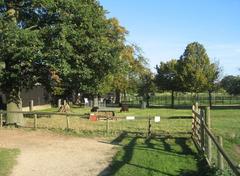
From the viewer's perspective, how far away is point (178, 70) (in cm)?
6500

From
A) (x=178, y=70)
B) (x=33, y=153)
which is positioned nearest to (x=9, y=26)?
(x=33, y=153)

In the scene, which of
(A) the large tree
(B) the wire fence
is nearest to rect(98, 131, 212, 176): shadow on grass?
(A) the large tree

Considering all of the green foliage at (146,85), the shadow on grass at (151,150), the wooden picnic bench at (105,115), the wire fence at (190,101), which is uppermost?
the green foliage at (146,85)

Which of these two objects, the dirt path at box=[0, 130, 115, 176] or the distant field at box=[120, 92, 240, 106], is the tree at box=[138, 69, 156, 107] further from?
the dirt path at box=[0, 130, 115, 176]

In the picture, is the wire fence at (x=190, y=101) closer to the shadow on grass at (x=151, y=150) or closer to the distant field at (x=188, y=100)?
the distant field at (x=188, y=100)

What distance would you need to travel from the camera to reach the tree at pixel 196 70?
62578 mm

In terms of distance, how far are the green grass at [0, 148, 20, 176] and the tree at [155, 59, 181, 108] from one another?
4914 centimetres

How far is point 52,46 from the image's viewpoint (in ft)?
80.1

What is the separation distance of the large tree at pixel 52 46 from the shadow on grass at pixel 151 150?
5036mm

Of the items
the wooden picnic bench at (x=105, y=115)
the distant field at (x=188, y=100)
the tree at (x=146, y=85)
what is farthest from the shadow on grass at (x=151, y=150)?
the tree at (x=146, y=85)

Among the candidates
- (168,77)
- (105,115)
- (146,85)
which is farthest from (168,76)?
(105,115)

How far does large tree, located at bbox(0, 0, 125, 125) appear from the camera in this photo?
23922 millimetres

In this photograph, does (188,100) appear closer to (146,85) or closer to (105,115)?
(146,85)

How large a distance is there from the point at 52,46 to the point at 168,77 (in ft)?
149
